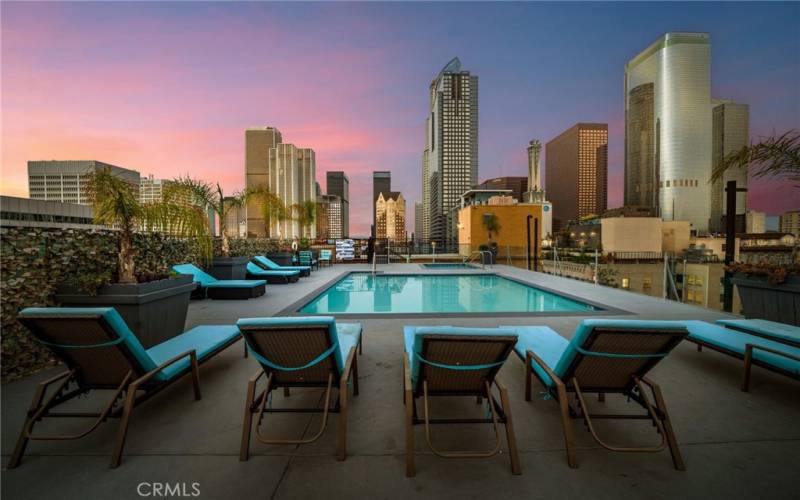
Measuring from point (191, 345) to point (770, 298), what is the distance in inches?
257

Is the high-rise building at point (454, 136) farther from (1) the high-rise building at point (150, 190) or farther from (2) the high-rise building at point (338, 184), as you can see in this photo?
(1) the high-rise building at point (150, 190)

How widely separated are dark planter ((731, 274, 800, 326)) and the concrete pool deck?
1.62 meters

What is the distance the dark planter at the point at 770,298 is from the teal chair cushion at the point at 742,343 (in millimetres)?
1300

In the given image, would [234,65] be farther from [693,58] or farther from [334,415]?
[693,58]

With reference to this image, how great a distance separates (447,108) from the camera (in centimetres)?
A: 9950

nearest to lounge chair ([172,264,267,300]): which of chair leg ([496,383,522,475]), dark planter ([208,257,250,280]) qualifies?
dark planter ([208,257,250,280])

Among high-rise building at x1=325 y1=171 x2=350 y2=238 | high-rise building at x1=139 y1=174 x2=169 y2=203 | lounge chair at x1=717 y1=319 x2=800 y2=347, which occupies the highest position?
high-rise building at x1=325 y1=171 x2=350 y2=238

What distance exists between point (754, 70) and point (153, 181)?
45297 mm

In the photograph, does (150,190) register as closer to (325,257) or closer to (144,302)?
(144,302)

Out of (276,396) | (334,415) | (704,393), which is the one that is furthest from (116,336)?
(704,393)

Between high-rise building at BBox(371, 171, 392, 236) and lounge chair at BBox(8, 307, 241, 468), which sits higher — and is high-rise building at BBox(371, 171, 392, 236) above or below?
above

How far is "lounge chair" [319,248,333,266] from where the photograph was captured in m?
15.1

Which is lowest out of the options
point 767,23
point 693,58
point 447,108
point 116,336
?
point 116,336

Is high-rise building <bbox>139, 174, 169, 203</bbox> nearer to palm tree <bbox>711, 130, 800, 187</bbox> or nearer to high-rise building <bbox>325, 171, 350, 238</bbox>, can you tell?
palm tree <bbox>711, 130, 800, 187</bbox>
